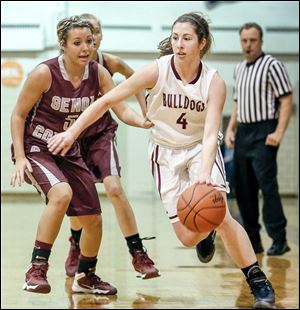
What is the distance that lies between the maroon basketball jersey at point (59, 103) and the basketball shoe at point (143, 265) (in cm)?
113

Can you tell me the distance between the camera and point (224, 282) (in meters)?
6.67

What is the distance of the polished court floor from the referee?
0.62 meters

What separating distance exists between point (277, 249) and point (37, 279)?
4.16 meters

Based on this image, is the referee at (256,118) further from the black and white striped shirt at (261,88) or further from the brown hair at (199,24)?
the brown hair at (199,24)

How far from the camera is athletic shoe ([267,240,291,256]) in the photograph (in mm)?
7938

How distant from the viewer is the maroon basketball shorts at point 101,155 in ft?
16.2

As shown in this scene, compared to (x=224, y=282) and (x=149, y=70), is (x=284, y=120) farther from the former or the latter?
(x=149, y=70)

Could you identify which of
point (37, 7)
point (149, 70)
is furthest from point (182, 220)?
point (37, 7)

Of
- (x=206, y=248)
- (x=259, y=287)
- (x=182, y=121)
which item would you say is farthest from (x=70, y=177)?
(x=259, y=287)

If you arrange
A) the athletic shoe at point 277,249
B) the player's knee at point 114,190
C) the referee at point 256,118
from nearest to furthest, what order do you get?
the player's knee at point 114,190
the referee at point 256,118
the athletic shoe at point 277,249

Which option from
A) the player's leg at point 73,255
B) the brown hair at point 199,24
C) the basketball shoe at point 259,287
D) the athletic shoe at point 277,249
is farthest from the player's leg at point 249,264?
the athletic shoe at point 277,249

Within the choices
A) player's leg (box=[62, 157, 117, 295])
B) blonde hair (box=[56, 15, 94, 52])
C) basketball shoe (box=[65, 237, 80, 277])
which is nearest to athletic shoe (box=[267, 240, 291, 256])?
A: basketball shoe (box=[65, 237, 80, 277])

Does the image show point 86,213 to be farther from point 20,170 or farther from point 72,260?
point 72,260

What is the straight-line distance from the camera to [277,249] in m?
7.98
